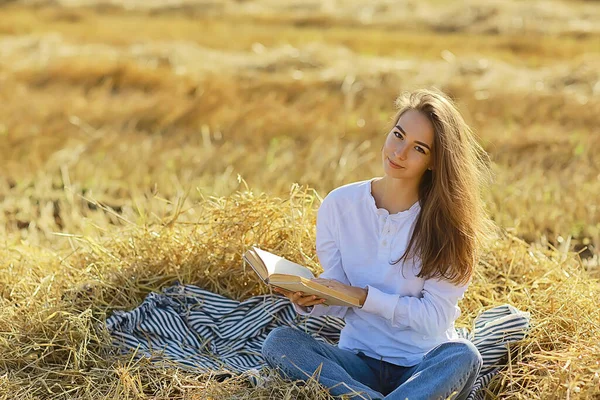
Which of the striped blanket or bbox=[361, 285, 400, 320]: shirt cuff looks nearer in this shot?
A: bbox=[361, 285, 400, 320]: shirt cuff

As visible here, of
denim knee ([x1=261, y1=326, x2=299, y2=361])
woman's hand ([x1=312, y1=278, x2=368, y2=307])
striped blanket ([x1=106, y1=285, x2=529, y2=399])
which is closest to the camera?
woman's hand ([x1=312, y1=278, x2=368, y2=307])

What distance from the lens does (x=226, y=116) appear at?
831 centimetres

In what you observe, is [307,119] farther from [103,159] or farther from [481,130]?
[103,159]

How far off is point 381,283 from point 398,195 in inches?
13.0

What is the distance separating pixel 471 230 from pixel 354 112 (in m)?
5.53

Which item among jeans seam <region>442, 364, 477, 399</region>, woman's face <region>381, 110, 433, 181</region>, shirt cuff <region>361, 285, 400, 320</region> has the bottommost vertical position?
jeans seam <region>442, 364, 477, 399</region>

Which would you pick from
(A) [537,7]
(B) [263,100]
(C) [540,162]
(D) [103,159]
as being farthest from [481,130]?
(A) [537,7]

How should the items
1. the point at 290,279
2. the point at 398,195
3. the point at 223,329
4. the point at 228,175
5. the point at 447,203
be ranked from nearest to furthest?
the point at 290,279 < the point at 447,203 < the point at 398,195 < the point at 223,329 < the point at 228,175

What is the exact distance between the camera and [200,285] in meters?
4.20

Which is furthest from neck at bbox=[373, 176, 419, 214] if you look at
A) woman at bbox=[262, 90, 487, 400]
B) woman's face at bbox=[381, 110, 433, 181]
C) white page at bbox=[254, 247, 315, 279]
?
white page at bbox=[254, 247, 315, 279]

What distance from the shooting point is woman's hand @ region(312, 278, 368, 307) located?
10.1 ft

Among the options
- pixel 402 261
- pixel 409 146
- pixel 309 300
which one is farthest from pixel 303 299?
pixel 409 146

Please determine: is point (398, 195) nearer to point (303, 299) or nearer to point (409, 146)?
point (409, 146)

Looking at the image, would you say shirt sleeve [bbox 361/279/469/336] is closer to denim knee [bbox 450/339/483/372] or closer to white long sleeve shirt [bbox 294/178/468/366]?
white long sleeve shirt [bbox 294/178/468/366]
